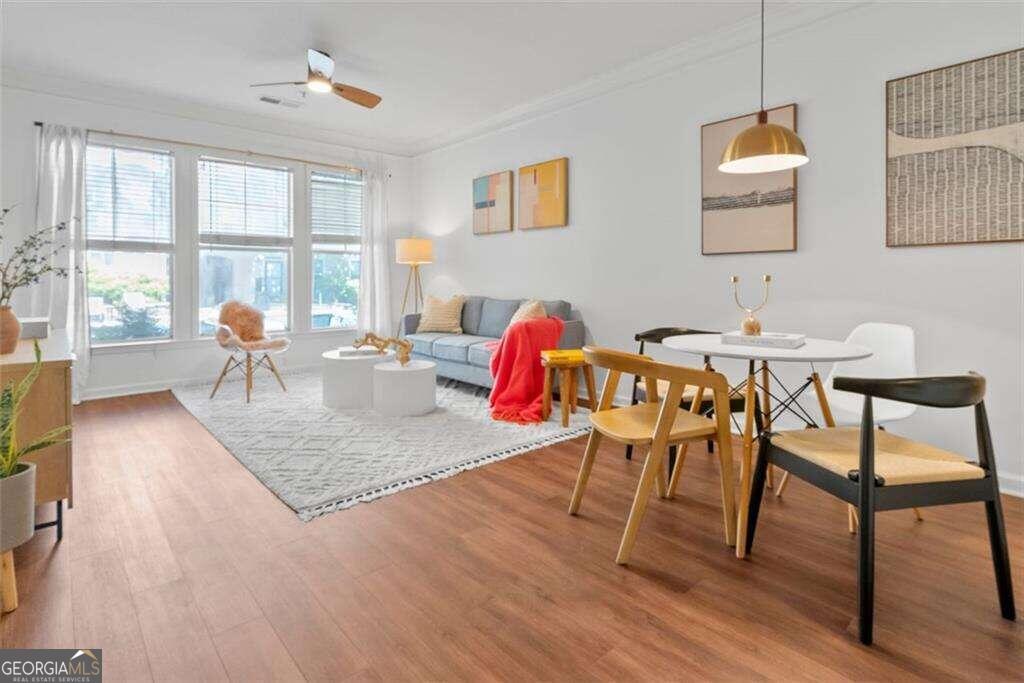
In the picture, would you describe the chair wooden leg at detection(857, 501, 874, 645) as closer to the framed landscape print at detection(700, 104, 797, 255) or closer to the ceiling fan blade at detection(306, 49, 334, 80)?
the framed landscape print at detection(700, 104, 797, 255)

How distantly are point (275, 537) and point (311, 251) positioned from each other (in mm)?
4465

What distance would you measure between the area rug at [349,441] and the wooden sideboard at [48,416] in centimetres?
82

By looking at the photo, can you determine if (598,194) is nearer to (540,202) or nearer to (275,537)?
(540,202)

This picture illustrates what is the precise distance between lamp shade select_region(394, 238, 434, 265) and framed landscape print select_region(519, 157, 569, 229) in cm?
127

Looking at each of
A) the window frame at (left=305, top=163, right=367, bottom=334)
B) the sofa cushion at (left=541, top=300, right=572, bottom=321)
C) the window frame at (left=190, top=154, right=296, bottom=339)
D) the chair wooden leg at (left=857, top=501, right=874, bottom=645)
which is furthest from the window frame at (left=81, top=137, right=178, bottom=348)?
the chair wooden leg at (left=857, top=501, right=874, bottom=645)

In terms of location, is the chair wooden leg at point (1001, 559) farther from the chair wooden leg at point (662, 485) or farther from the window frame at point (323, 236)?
the window frame at point (323, 236)

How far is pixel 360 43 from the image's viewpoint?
380cm

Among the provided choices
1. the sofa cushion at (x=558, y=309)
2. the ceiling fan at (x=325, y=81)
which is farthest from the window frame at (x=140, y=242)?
the sofa cushion at (x=558, y=309)

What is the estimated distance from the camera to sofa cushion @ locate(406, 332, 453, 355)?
5215mm

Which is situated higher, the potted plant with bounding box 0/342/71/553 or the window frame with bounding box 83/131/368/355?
the window frame with bounding box 83/131/368/355

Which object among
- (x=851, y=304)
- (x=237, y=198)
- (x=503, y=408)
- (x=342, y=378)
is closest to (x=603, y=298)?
(x=503, y=408)

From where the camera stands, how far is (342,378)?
4254mm

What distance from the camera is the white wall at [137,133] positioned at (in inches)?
173

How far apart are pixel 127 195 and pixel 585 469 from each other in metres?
4.97
